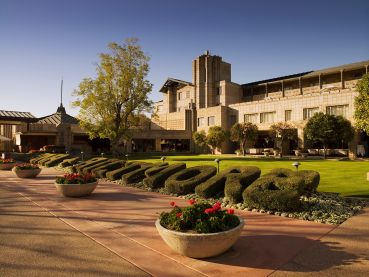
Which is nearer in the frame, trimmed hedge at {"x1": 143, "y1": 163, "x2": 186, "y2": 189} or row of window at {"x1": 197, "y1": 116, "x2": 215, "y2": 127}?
trimmed hedge at {"x1": 143, "y1": 163, "x2": 186, "y2": 189}

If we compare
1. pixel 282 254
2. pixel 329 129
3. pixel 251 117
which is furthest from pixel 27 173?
pixel 251 117

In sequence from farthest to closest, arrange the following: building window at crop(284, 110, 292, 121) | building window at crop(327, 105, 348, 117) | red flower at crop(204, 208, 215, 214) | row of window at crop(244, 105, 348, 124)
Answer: building window at crop(284, 110, 292, 121) < row of window at crop(244, 105, 348, 124) < building window at crop(327, 105, 348, 117) < red flower at crop(204, 208, 215, 214)

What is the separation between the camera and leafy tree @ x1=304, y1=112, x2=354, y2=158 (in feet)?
131

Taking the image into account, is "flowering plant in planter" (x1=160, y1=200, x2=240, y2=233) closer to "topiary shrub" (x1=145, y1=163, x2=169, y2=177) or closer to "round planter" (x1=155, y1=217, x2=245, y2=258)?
"round planter" (x1=155, y1=217, x2=245, y2=258)

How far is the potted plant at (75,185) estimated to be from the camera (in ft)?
45.3

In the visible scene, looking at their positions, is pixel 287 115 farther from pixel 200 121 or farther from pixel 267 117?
pixel 200 121

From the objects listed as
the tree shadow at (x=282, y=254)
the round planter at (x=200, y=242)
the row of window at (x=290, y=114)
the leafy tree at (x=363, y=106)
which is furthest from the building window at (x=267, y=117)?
the round planter at (x=200, y=242)

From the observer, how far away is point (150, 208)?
11562mm

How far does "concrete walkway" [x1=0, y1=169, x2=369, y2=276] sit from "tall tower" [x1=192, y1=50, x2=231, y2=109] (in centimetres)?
6079

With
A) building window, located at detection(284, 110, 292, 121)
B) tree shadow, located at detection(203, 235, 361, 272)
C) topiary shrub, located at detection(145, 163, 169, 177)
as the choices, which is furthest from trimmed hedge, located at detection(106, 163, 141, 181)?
building window, located at detection(284, 110, 292, 121)

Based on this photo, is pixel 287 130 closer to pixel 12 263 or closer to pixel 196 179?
pixel 196 179

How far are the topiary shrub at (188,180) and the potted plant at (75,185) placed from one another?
3.82 m

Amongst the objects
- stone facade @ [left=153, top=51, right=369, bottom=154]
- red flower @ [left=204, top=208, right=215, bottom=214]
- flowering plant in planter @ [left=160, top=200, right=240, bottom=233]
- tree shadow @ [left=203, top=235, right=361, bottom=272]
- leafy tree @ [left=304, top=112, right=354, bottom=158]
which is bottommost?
tree shadow @ [left=203, top=235, right=361, bottom=272]

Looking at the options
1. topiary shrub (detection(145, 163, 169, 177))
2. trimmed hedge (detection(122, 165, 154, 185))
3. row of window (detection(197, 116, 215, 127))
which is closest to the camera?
topiary shrub (detection(145, 163, 169, 177))
